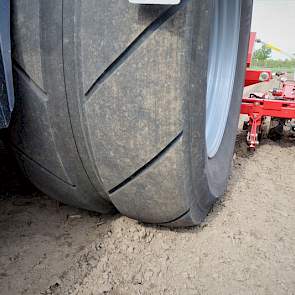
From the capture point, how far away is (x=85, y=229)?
132 cm

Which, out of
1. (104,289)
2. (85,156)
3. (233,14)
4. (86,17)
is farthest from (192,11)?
(233,14)

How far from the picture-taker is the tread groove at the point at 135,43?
81 centimetres

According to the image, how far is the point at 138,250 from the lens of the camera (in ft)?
3.99

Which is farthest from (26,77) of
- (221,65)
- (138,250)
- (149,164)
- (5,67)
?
(221,65)

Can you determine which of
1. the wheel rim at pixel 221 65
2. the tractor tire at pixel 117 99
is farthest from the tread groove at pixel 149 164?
the wheel rim at pixel 221 65

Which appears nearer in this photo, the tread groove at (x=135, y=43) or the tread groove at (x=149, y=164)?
the tread groove at (x=135, y=43)

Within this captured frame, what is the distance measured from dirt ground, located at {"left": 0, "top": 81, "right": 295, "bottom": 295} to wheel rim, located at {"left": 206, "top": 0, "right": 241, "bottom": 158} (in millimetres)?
316

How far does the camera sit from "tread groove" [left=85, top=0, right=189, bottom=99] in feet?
2.65

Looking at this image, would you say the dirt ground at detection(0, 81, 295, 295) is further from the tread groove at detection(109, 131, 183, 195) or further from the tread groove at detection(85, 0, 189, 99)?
the tread groove at detection(85, 0, 189, 99)

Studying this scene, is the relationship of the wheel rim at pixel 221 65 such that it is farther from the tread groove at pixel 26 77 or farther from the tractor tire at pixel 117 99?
the tread groove at pixel 26 77

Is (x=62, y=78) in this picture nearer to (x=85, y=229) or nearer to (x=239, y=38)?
(x=85, y=229)

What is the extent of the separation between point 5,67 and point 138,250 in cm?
69

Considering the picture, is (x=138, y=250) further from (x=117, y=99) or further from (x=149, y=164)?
(x=117, y=99)

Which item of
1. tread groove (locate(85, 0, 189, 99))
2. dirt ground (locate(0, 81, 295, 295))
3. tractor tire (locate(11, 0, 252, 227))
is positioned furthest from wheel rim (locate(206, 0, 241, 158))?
tread groove (locate(85, 0, 189, 99))
